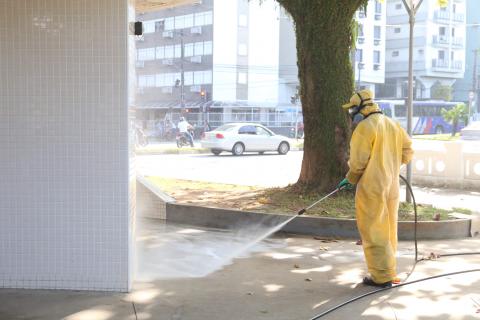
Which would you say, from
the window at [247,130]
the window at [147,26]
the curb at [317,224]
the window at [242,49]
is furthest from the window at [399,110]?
the curb at [317,224]

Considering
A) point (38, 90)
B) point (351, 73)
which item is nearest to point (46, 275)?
point (38, 90)

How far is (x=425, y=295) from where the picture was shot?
528cm

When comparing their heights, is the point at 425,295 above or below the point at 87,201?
below

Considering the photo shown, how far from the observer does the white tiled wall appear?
16.1 ft

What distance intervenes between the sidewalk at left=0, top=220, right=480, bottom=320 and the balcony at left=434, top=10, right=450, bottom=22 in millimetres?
63991

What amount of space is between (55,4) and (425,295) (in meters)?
4.05

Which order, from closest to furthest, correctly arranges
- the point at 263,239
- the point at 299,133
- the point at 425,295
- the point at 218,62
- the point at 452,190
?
1. the point at 425,295
2. the point at 263,239
3. the point at 452,190
4. the point at 299,133
5. the point at 218,62

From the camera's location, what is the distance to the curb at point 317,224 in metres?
8.07

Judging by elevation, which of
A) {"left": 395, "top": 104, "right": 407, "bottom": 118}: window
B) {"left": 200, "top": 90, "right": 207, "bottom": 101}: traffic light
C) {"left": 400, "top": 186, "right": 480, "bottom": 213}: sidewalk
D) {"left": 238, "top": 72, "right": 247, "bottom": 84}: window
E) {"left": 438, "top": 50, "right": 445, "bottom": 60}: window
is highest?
{"left": 438, "top": 50, "right": 445, "bottom": 60}: window

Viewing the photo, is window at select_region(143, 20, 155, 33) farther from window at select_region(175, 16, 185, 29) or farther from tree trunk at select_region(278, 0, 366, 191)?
window at select_region(175, 16, 185, 29)

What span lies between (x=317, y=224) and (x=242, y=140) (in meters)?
19.0

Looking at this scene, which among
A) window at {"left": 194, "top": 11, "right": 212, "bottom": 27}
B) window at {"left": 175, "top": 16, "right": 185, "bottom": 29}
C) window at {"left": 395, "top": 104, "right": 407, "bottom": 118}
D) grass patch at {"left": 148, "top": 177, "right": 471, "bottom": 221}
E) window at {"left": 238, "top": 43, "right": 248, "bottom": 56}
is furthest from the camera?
window at {"left": 238, "top": 43, "right": 248, "bottom": 56}

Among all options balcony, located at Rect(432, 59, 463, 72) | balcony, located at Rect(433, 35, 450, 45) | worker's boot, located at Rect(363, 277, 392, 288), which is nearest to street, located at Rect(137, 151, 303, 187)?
worker's boot, located at Rect(363, 277, 392, 288)

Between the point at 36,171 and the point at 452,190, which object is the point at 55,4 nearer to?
the point at 36,171
